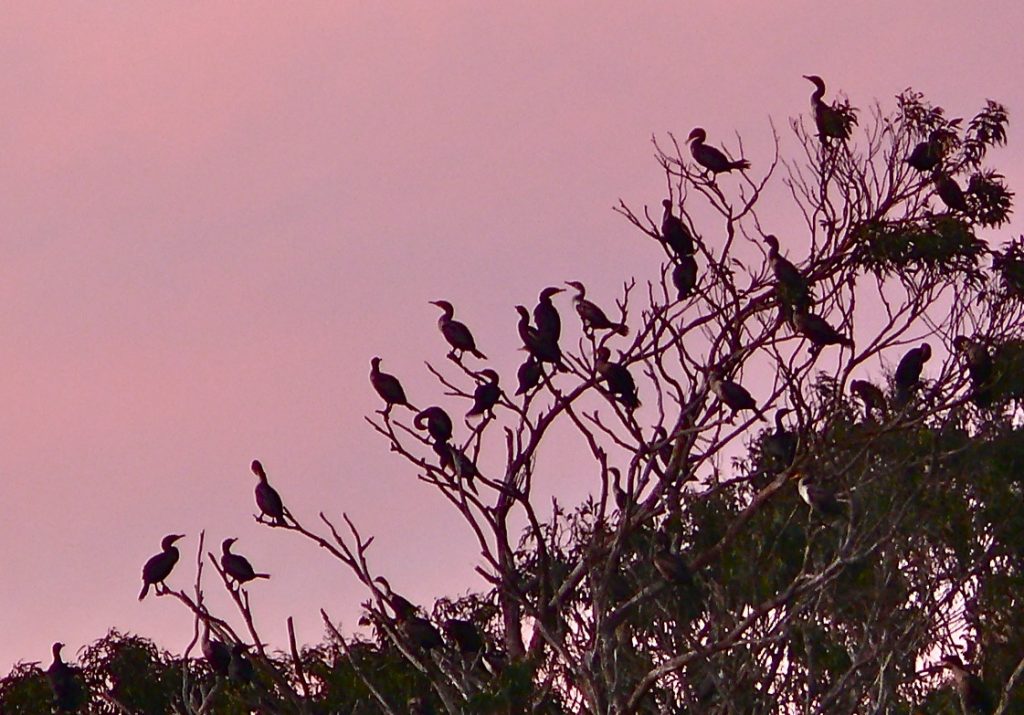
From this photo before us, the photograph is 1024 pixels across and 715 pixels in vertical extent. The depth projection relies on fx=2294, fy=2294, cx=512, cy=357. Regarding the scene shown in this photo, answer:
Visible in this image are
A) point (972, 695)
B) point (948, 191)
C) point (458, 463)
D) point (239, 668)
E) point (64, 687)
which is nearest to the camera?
point (458, 463)

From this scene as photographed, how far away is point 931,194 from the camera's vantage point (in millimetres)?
14000

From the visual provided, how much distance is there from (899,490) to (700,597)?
1443mm

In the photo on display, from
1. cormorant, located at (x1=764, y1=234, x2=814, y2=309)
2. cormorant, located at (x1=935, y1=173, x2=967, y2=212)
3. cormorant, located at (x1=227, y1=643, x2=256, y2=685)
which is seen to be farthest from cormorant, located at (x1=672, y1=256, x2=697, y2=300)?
cormorant, located at (x1=227, y1=643, x2=256, y2=685)

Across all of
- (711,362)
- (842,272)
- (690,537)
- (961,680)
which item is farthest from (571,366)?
(690,537)

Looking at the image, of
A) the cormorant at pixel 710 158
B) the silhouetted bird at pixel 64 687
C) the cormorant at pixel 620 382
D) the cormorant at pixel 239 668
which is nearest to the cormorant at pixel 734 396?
the cormorant at pixel 620 382

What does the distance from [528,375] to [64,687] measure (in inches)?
212

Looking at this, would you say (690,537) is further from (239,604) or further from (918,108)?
(239,604)

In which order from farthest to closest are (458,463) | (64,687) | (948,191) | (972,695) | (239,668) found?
(64,687), (948,191), (972,695), (239,668), (458,463)

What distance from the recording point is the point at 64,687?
15.4 meters

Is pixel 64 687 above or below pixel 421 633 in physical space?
above

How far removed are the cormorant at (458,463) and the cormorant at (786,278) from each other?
2.28 metres

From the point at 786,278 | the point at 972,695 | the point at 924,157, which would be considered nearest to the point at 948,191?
the point at 924,157

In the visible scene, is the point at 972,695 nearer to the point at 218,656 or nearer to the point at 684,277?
the point at 684,277

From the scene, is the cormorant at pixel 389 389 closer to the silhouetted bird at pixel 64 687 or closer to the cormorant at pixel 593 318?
the cormorant at pixel 593 318
